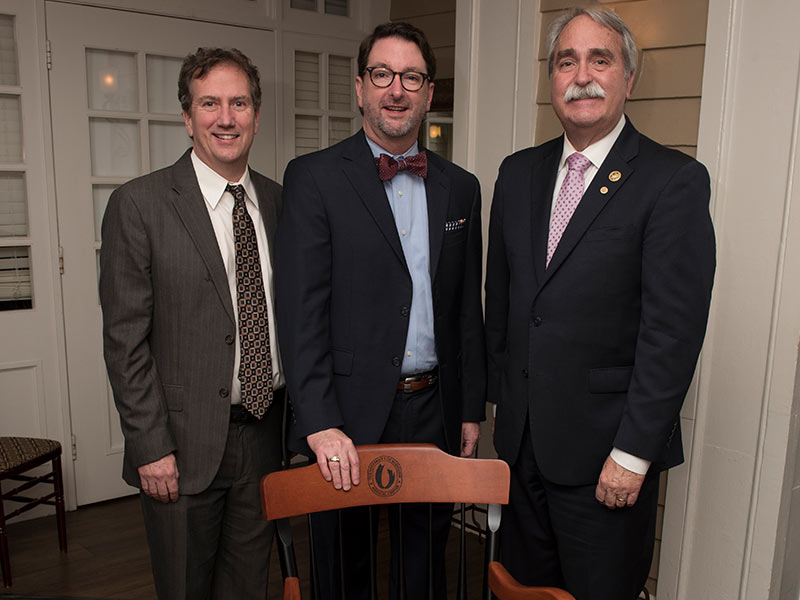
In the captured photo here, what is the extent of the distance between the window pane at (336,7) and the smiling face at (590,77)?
105 inches

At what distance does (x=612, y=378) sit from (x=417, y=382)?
48 centimetres

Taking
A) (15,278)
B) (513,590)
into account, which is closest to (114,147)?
(15,278)

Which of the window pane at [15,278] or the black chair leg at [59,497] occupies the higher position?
the window pane at [15,278]

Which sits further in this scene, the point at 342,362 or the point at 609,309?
the point at 342,362

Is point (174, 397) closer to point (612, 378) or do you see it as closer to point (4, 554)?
point (612, 378)

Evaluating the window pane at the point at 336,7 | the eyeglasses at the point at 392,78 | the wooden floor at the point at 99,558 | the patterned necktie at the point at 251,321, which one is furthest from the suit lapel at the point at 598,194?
the window pane at the point at 336,7

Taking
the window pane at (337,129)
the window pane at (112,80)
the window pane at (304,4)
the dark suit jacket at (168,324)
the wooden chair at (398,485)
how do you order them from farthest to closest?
the window pane at (337,129), the window pane at (304,4), the window pane at (112,80), the dark suit jacket at (168,324), the wooden chair at (398,485)

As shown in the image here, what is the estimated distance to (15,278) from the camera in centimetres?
327

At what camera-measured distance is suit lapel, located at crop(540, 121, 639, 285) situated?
5.53 feet

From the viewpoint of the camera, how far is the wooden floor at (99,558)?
280 cm

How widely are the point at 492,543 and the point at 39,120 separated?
2812 mm

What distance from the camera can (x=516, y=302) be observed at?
71.9 inches

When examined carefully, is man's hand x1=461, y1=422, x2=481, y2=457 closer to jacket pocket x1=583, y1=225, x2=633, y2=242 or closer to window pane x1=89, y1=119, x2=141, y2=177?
jacket pocket x1=583, y1=225, x2=633, y2=242

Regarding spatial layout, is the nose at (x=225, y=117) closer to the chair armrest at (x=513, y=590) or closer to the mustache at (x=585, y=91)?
the mustache at (x=585, y=91)
